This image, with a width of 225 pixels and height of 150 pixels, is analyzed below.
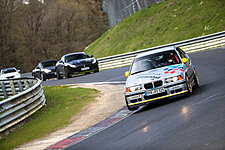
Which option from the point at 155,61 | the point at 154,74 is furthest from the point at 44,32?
the point at 154,74

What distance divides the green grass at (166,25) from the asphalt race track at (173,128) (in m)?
23.6

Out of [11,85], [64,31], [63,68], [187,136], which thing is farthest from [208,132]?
[64,31]

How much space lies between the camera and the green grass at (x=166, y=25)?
3388cm

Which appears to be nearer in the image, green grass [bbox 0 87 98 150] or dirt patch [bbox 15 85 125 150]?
dirt patch [bbox 15 85 125 150]

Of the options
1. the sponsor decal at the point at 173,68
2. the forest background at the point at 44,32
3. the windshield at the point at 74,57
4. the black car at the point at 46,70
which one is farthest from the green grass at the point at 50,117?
the forest background at the point at 44,32

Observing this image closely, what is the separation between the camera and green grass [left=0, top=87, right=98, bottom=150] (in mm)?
9656

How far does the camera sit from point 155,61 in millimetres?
10555

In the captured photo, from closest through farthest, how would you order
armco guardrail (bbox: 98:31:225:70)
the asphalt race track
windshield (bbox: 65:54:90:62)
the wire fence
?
the asphalt race track → windshield (bbox: 65:54:90:62) → armco guardrail (bbox: 98:31:225:70) → the wire fence

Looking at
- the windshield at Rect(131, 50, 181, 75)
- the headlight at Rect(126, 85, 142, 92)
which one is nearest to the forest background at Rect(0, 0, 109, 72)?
the windshield at Rect(131, 50, 181, 75)

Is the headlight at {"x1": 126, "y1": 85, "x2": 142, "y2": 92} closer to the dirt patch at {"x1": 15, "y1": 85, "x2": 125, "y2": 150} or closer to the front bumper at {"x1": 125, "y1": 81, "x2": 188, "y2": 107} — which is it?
the front bumper at {"x1": 125, "y1": 81, "x2": 188, "y2": 107}

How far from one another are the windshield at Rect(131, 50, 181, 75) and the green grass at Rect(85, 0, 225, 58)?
71.9ft

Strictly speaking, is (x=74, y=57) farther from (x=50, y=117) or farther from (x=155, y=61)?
(x=155, y=61)

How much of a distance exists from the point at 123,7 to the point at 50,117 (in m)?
37.2

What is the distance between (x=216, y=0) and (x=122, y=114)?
1129 inches
